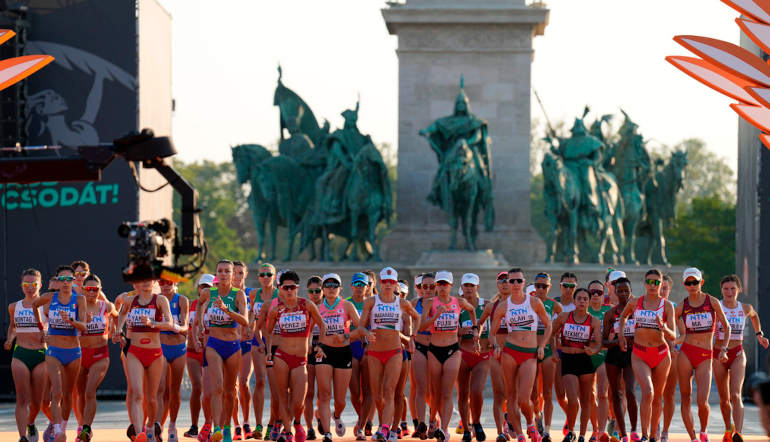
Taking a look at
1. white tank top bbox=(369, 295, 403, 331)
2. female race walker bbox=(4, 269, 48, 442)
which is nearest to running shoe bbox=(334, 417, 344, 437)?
white tank top bbox=(369, 295, 403, 331)

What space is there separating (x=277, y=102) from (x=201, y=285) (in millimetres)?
17139

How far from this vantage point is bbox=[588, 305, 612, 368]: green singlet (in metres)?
14.9

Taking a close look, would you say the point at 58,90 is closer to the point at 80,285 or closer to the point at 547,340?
the point at 80,285

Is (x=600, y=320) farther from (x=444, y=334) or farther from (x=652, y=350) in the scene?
(x=444, y=334)

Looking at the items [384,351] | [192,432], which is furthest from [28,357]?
[384,351]

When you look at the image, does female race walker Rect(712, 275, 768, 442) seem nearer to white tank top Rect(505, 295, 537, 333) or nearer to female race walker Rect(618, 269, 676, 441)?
female race walker Rect(618, 269, 676, 441)

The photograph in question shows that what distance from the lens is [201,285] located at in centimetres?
1505

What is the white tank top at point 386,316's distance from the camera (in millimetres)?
14883

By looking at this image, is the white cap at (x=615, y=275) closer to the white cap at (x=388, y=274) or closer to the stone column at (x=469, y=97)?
the white cap at (x=388, y=274)

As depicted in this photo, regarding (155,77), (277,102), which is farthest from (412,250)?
(155,77)

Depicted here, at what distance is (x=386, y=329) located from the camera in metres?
14.9

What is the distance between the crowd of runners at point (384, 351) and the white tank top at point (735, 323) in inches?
0.6

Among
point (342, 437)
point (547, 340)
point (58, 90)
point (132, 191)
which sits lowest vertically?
point (342, 437)

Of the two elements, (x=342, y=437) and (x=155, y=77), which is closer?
(x=342, y=437)
